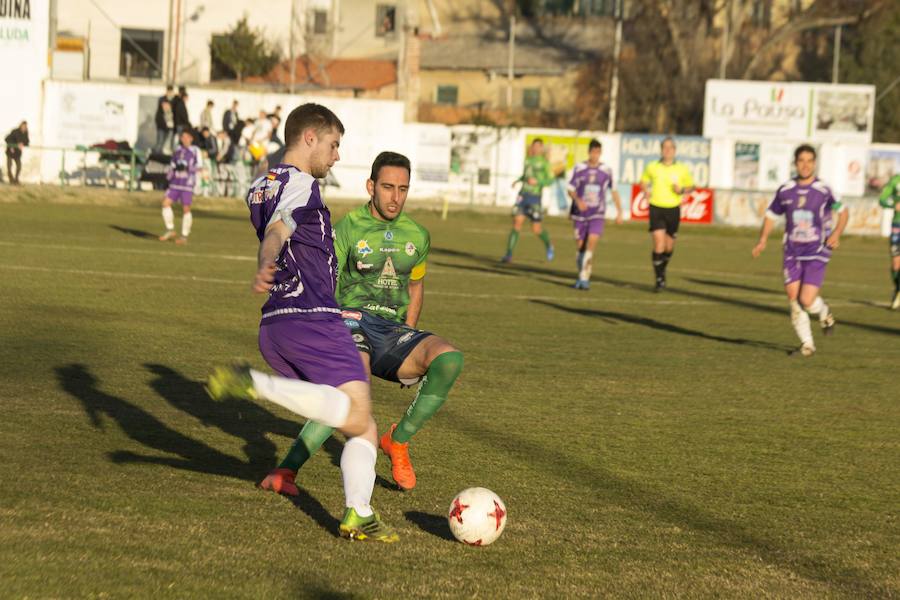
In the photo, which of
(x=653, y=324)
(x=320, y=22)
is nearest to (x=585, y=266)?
(x=653, y=324)

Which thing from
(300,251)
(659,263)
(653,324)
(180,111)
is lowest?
(653,324)

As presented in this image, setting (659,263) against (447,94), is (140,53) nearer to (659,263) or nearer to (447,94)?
(447,94)

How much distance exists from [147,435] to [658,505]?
3085 mm

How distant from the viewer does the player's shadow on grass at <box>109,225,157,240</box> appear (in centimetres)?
2514

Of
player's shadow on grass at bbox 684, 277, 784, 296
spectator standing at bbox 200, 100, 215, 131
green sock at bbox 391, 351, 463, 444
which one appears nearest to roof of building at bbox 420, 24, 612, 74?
spectator standing at bbox 200, 100, 215, 131

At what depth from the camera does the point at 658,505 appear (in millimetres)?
7043

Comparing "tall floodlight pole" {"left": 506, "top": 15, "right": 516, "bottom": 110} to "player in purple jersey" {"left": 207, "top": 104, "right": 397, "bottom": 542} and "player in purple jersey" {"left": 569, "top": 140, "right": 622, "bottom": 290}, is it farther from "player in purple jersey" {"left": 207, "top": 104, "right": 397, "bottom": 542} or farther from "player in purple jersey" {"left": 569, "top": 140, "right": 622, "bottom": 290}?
"player in purple jersey" {"left": 207, "top": 104, "right": 397, "bottom": 542}

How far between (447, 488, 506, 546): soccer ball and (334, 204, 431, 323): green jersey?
171 centimetres

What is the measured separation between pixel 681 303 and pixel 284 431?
1136 cm

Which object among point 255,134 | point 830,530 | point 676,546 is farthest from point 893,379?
point 255,134

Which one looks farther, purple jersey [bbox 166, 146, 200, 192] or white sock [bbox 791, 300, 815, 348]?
purple jersey [bbox 166, 146, 200, 192]

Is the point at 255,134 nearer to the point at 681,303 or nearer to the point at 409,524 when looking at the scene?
the point at 681,303

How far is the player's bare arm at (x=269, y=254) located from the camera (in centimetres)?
533

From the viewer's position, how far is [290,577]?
5.38 metres
